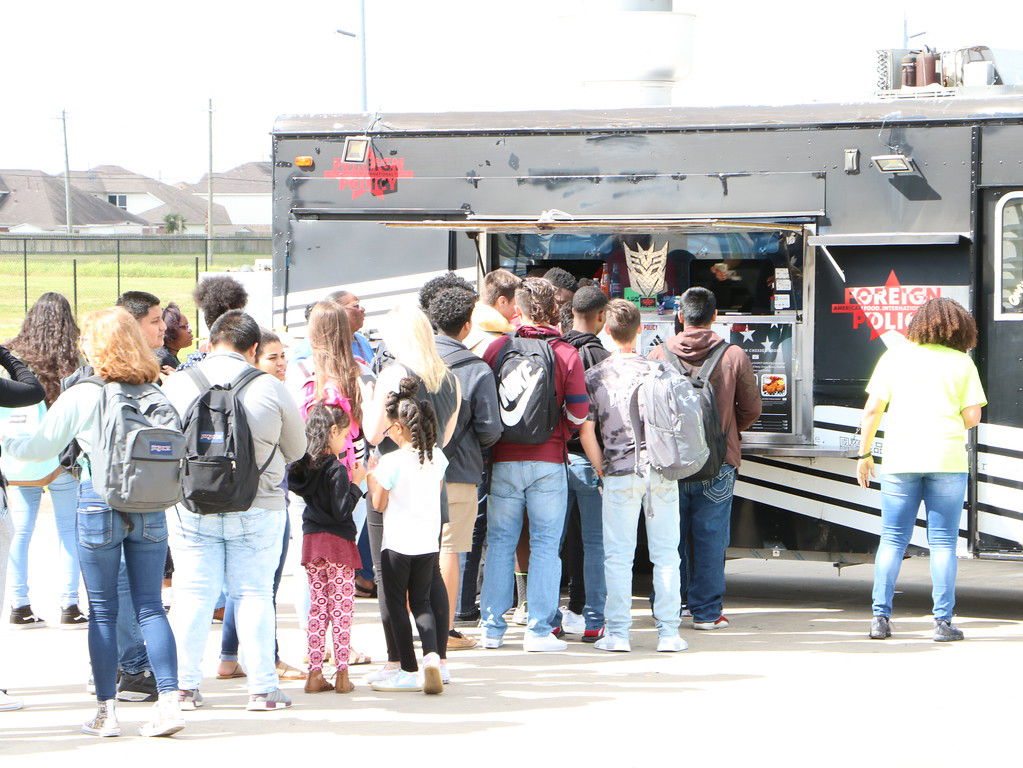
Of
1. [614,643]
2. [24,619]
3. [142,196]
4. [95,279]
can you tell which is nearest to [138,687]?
[24,619]

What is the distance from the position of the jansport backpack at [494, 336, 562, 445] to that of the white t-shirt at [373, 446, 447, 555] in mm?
826

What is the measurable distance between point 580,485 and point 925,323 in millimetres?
1961

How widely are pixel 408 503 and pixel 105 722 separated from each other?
148cm

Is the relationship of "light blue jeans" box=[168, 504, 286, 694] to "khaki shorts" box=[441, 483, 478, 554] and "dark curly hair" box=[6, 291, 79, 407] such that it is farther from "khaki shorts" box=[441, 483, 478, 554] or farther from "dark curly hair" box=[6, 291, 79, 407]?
"dark curly hair" box=[6, 291, 79, 407]

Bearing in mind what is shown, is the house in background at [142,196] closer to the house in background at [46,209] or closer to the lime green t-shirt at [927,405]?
the house in background at [46,209]

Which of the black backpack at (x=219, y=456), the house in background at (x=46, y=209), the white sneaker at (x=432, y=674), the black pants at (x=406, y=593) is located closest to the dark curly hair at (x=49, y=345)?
the black backpack at (x=219, y=456)

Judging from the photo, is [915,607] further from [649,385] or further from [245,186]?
[245,186]

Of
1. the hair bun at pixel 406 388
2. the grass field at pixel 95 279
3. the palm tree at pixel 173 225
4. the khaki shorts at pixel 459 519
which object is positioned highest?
the palm tree at pixel 173 225

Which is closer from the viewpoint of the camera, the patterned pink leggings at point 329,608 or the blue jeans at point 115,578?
the blue jeans at point 115,578

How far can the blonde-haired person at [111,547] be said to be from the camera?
5.07 meters

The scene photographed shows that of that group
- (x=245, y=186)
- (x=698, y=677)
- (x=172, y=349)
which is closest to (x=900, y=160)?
(x=698, y=677)

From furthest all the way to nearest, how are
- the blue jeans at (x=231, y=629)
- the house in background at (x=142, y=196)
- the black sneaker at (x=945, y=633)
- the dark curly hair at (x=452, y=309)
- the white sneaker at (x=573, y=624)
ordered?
the house in background at (x=142, y=196) < the white sneaker at (x=573, y=624) < the black sneaker at (x=945, y=633) < the dark curly hair at (x=452, y=309) < the blue jeans at (x=231, y=629)

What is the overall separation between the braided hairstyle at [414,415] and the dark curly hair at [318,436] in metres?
0.25

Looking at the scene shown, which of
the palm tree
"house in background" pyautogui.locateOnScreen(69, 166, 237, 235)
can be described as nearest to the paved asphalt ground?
the palm tree
